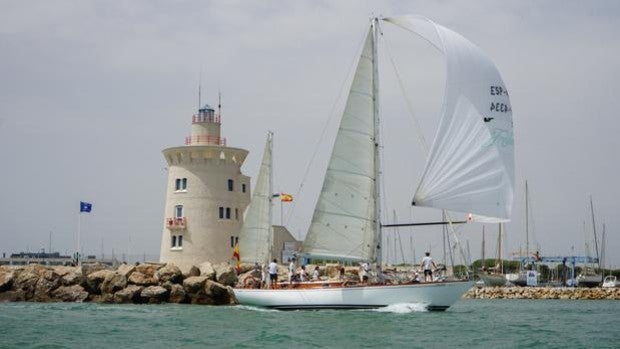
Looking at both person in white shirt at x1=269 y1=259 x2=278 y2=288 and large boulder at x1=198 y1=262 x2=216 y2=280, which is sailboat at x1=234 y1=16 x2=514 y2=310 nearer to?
person in white shirt at x1=269 y1=259 x2=278 y2=288

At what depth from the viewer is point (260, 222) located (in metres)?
33.4

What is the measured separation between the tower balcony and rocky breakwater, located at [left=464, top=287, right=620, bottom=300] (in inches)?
669

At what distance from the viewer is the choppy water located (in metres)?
19.3

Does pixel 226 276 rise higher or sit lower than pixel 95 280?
higher

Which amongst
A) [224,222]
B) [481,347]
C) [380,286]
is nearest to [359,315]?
[380,286]

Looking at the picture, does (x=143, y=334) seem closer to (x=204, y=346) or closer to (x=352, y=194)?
(x=204, y=346)

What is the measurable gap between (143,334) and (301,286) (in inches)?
292

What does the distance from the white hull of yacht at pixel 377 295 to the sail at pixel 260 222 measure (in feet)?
18.7

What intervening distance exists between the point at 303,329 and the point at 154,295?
15.9m

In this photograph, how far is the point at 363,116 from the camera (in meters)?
26.8

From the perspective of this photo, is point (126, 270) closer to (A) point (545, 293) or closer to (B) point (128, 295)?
(B) point (128, 295)

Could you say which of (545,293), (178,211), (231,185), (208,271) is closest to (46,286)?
(208,271)

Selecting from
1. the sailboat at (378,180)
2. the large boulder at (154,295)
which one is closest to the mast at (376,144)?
the sailboat at (378,180)

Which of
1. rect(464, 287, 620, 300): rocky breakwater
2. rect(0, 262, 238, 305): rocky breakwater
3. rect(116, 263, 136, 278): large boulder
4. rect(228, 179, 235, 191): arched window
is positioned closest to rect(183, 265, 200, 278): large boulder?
rect(0, 262, 238, 305): rocky breakwater
